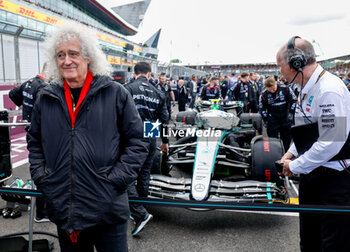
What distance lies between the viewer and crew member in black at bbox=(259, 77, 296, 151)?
227 inches

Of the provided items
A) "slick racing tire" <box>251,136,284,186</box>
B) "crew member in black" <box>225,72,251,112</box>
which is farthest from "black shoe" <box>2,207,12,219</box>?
"crew member in black" <box>225,72,251,112</box>

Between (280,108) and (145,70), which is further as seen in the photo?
(280,108)

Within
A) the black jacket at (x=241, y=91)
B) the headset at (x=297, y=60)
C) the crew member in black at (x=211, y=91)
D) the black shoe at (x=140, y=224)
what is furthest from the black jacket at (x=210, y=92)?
the headset at (x=297, y=60)

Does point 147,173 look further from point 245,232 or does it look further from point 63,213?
point 63,213

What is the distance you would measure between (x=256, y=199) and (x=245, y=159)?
4.21ft

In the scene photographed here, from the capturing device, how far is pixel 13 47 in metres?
8.07

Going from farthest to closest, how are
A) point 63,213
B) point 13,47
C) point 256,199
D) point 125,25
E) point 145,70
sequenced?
1. point 125,25
2. point 13,47
3. point 145,70
4. point 256,199
5. point 63,213

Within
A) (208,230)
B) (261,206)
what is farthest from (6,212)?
(261,206)

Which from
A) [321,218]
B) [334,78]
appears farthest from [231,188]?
[334,78]

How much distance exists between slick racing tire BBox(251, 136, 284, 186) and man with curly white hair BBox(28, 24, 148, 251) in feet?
7.76

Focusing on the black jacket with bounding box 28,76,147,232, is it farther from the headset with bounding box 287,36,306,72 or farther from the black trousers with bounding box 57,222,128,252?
the headset with bounding box 287,36,306,72

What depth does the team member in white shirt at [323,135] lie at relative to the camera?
5.77 ft

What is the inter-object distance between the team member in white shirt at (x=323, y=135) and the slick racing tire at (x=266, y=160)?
63.0 inches

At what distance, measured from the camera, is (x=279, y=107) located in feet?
18.9
